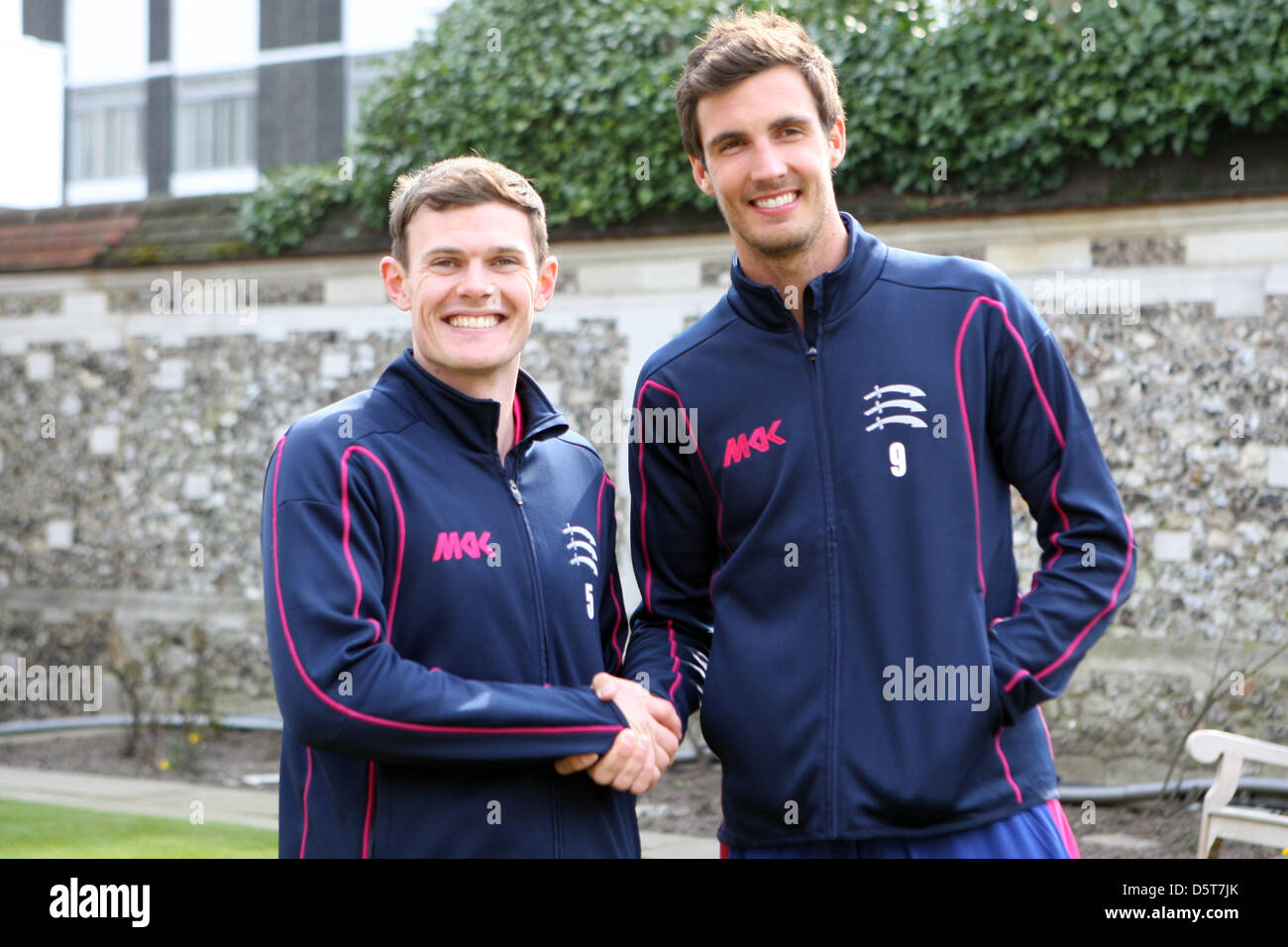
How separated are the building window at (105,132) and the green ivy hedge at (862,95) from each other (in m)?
10.1

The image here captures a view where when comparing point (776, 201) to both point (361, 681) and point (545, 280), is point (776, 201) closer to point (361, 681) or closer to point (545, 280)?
point (545, 280)

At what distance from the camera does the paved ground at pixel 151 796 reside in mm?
7207

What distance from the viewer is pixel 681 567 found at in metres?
3.05

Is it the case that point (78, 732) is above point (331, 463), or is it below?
below

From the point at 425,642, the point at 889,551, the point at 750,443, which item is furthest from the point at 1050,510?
the point at 425,642

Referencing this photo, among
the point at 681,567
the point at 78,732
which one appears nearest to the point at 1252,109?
the point at 681,567

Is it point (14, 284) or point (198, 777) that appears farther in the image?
point (14, 284)

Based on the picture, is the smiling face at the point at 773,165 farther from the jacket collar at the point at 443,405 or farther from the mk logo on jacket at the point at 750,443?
the jacket collar at the point at 443,405

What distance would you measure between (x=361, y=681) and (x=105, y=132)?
19366 mm

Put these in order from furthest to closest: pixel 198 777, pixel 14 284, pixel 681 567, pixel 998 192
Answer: pixel 14 284 < pixel 198 777 < pixel 998 192 < pixel 681 567

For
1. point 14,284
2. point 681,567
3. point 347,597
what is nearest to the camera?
point 347,597

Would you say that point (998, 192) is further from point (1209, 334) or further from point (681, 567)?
point (681, 567)

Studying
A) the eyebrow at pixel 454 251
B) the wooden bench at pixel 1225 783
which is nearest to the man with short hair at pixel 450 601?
the eyebrow at pixel 454 251

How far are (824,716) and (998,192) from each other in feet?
19.6
